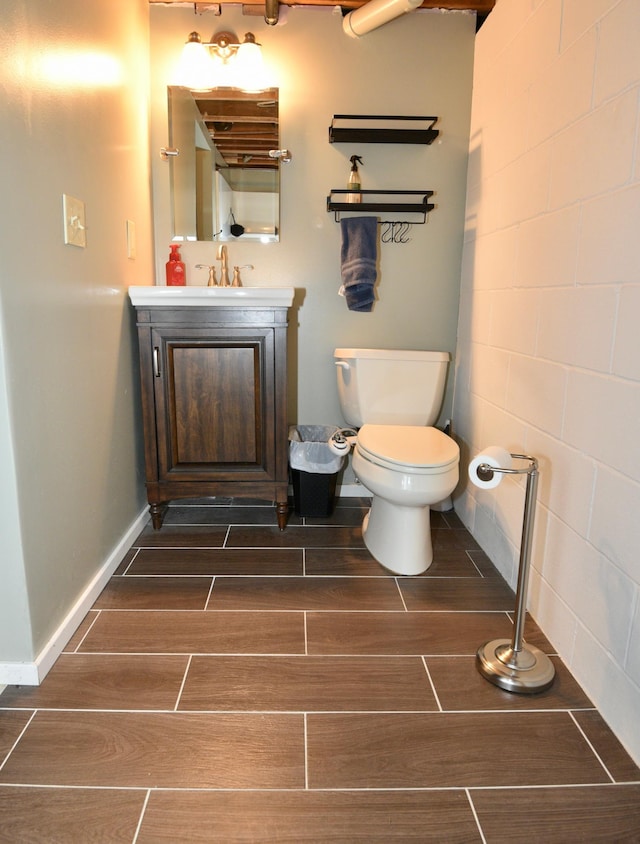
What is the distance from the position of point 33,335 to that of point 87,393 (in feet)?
1.27

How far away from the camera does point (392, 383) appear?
2.39 meters

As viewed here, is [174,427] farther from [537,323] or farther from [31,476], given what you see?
[537,323]

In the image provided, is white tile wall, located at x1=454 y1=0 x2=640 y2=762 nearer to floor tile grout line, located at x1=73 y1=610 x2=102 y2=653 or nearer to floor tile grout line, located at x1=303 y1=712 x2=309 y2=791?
floor tile grout line, located at x1=303 y1=712 x2=309 y2=791

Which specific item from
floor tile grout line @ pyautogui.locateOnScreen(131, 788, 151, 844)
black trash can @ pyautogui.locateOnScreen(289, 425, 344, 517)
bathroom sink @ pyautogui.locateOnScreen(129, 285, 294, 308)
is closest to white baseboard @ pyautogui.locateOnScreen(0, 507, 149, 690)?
floor tile grout line @ pyautogui.locateOnScreen(131, 788, 151, 844)

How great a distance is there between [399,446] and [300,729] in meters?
0.98

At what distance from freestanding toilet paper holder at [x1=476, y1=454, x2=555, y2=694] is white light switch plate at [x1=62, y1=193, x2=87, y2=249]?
1266 mm

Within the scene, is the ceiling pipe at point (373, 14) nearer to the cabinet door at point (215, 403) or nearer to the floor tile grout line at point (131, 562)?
the cabinet door at point (215, 403)

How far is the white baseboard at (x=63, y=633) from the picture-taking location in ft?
4.58

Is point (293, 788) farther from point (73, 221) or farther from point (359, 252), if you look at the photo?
point (359, 252)

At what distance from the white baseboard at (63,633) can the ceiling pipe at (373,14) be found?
222cm

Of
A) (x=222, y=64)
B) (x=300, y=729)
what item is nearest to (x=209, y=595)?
(x=300, y=729)

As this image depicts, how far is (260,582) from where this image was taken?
6.37ft

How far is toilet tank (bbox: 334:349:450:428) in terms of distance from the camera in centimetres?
237

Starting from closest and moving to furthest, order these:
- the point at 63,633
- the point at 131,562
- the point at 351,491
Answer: the point at 63,633 < the point at 131,562 < the point at 351,491
